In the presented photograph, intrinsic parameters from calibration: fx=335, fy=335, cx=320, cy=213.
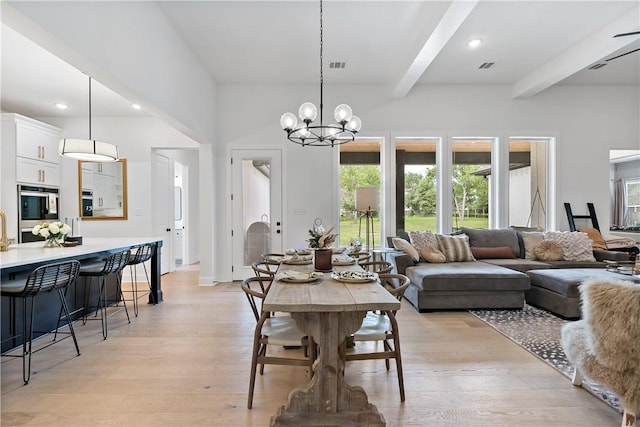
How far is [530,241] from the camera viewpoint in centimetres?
497

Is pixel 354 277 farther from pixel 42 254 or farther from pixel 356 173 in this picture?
pixel 356 173

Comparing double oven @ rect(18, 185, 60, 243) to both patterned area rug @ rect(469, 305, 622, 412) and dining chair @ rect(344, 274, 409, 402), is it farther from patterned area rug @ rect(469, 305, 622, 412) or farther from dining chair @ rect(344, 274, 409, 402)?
patterned area rug @ rect(469, 305, 622, 412)

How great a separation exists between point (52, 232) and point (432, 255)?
4356 millimetres

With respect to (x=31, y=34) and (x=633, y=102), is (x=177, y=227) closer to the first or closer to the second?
(x=31, y=34)

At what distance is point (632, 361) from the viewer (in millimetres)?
1687

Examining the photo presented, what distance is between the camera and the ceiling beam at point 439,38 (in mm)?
2963

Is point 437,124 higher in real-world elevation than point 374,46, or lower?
lower

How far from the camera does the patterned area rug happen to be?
7.26 feet

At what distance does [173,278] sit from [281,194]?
247 centimetres

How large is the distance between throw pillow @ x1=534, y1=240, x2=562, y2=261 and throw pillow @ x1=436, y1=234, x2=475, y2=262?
96 cm

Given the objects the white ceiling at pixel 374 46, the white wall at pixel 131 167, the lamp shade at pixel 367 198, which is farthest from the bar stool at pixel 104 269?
the lamp shade at pixel 367 198

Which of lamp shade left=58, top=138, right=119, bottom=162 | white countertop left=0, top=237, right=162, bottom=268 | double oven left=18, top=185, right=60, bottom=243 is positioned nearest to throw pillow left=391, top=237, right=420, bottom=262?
white countertop left=0, top=237, right=162, bottom=268

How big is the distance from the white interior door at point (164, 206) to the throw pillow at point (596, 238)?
23.0ft

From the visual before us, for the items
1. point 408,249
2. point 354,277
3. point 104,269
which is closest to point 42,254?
point 104,269
